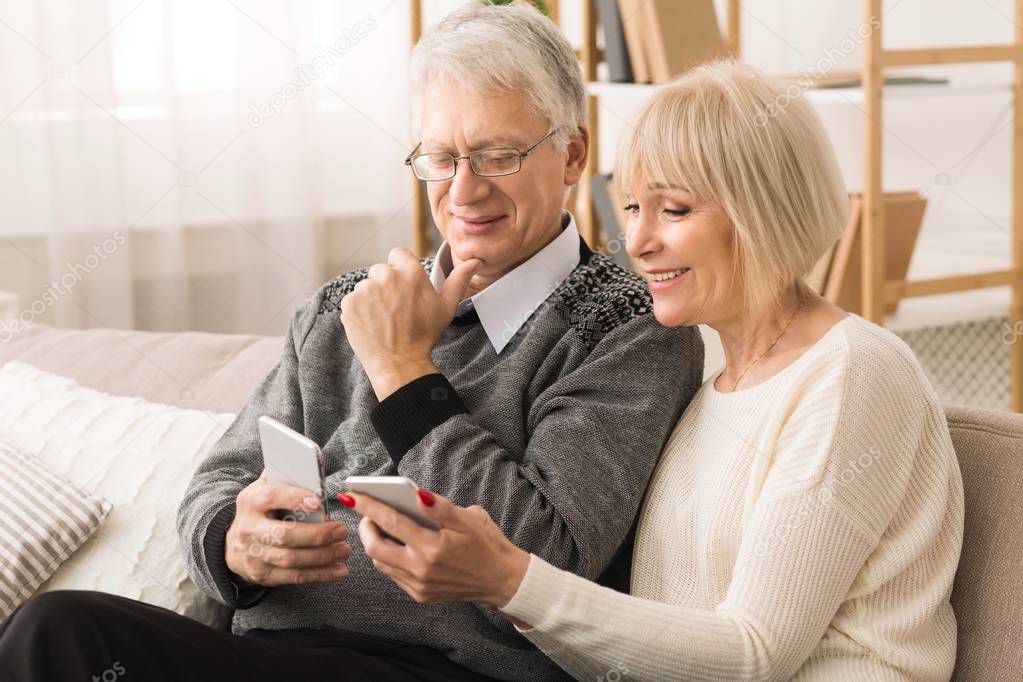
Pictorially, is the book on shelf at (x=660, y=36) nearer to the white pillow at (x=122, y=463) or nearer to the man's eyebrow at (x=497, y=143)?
the man's eyebrow at (x=497, y=143)

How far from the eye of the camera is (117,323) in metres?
3.39

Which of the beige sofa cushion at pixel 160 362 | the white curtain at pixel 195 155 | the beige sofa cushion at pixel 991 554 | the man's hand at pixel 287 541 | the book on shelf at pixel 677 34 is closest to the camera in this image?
the beige sofa cushion at pixel 991 554

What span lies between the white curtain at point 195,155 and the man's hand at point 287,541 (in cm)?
210

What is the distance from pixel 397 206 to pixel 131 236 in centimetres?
83

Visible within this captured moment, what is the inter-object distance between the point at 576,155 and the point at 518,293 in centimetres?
21

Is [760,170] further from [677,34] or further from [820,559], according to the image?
[677,34]

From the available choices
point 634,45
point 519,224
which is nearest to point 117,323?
point 634,45

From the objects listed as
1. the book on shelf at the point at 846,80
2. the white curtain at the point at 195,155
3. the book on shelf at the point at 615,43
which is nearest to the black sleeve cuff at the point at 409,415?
the book on shelf at the point at 846,80

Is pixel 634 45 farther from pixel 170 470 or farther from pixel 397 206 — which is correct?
pixel 170 470

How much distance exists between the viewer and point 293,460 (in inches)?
47.8

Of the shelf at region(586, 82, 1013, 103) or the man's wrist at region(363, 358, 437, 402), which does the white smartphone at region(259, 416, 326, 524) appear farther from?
the shelf at region(586, 82, 1013, 103)

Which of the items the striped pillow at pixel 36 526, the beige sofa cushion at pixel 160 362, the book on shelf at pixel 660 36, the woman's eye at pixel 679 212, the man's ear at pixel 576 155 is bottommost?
the striped pillow at pixel 36 526

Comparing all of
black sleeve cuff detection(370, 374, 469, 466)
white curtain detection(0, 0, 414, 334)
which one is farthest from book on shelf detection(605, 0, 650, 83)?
black sleeve cuff detection(370, 374, 469, 466)

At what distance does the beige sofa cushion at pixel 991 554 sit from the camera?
1.14 meters
